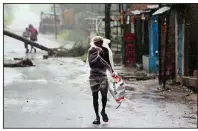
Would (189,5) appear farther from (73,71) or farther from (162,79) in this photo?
(73,71)

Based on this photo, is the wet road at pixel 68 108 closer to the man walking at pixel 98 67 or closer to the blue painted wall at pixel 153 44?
the man walking at pixel 98 67

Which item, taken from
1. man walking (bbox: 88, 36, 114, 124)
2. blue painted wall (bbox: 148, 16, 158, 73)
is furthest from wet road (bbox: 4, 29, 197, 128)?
blue painted wall (bbox: 148, 16, 158, 73)

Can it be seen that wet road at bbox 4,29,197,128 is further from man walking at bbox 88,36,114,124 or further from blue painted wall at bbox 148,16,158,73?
blue painted wall at bbox 148,16,158,73

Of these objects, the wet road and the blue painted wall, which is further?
the blue painted wall

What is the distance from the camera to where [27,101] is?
37.9 feet

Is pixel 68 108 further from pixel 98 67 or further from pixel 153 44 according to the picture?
pixel 153 44

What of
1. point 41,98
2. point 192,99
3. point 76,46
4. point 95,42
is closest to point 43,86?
point 41,98

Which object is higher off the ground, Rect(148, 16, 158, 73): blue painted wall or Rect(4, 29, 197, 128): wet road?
Rect(148, 16, 158, 73): blue painted wall

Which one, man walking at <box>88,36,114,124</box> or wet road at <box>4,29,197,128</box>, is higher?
man walking at <box>88,36,114,124</box>

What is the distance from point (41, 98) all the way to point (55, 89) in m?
1.75

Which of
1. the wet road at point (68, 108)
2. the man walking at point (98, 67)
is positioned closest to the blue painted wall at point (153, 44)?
the wet road at point (68, 108)

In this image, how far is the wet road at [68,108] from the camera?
8.86m

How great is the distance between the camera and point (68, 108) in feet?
34.5

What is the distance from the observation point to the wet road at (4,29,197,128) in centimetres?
886
